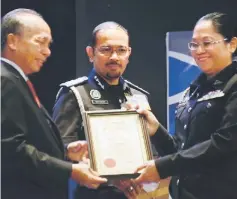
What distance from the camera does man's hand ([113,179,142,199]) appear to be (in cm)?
259

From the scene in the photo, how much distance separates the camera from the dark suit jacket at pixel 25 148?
207 centimetres

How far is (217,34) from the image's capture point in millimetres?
2578

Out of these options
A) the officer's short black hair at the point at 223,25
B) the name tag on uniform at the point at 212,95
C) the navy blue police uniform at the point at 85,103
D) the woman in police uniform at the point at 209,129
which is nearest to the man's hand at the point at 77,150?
the navy blue police uniform at the point at 85,103

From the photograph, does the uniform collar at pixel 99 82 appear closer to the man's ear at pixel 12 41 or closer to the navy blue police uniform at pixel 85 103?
the navy blue police uniform at pixel 85 103

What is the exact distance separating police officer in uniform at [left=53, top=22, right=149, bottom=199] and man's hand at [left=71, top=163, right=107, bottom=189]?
0.97 feet

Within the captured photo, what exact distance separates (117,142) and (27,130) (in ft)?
1.80

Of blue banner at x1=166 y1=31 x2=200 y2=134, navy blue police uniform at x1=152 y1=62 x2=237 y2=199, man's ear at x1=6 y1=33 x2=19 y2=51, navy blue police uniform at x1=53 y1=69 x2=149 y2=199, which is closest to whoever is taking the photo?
man's ear at x1=6 y1=33 x2=19 y2=51

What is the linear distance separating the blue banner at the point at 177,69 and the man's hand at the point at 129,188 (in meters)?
1.27

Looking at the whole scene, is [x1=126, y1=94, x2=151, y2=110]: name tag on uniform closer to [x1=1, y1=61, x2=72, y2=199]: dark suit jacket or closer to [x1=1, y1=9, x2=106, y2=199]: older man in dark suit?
[x1=1, y1=9, x2=106, y2=199]: older man in dark suit

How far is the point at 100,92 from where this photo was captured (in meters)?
2.77

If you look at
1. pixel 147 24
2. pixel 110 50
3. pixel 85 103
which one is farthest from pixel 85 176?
pixel 147 24

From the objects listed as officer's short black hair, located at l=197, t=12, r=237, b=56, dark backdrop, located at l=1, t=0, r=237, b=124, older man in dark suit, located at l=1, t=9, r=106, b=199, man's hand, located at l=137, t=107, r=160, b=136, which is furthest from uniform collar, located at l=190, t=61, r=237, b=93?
dark backdrop, located at l=1, t=0, r=237, b=124

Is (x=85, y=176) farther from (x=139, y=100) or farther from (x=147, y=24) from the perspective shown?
(x=147, y=24)

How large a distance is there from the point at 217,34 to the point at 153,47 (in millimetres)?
1466
